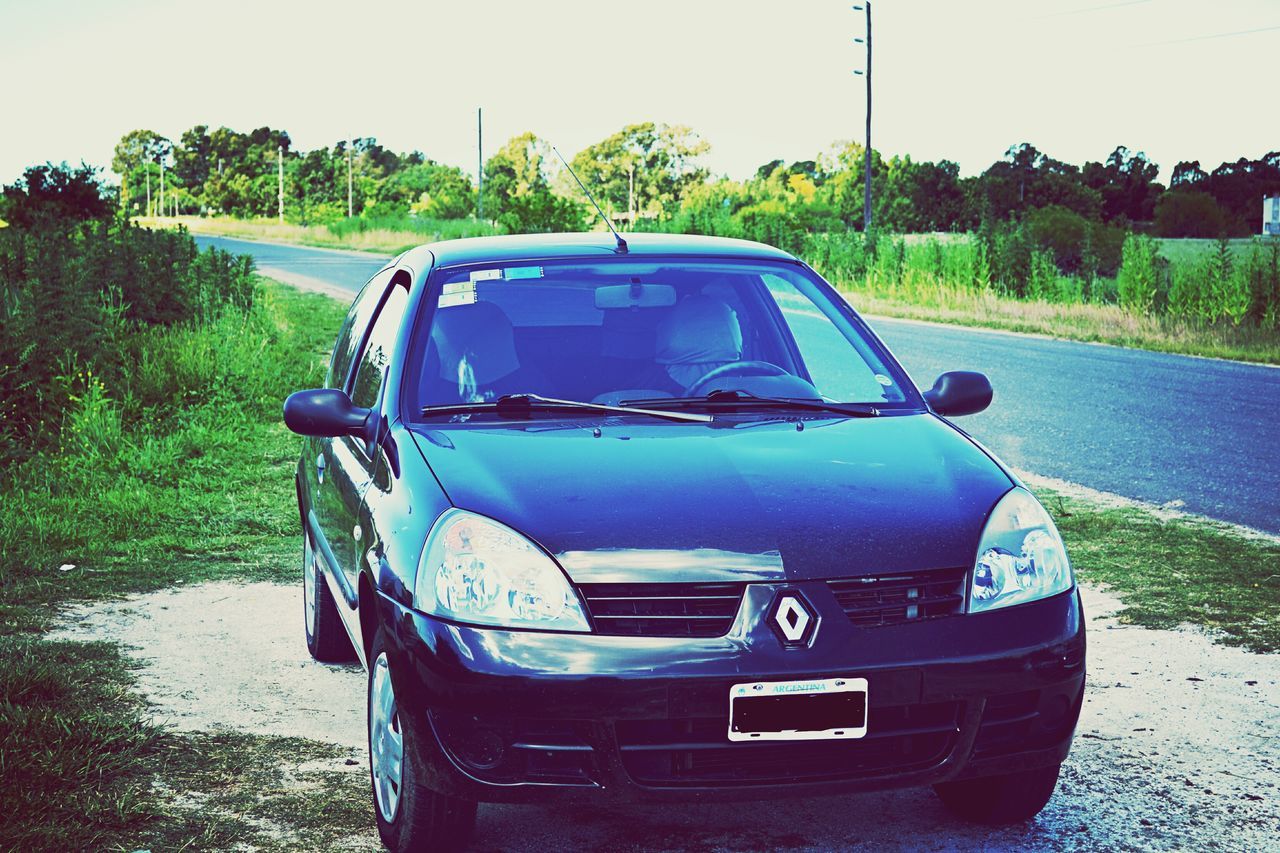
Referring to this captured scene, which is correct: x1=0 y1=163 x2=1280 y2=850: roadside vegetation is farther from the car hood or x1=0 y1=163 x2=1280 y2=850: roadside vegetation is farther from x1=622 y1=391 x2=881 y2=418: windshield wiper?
x1=622 y1=391 x2=881 y2=418: windshield wiper

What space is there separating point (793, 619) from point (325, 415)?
168cm

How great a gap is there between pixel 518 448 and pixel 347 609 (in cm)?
84

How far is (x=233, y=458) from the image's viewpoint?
10477 mm

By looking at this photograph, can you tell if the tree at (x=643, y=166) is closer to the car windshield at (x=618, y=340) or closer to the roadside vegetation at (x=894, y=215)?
the roadside vegetation at (x=894, y=215)

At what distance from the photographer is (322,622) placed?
17.9 ft

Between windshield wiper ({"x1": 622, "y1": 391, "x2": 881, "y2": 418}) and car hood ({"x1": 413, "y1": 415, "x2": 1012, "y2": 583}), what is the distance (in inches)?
8.1

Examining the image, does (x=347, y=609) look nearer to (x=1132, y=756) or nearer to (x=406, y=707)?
(x=406, y=707)

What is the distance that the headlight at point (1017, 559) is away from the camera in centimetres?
339

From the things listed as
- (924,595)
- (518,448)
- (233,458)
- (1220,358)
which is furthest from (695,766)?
(1220,358)

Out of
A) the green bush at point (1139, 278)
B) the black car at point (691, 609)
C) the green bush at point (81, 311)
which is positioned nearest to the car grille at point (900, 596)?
the black car at point (691, 609)

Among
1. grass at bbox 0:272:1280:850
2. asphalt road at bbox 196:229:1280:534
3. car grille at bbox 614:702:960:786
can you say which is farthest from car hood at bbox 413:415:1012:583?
asphalt road at bbox 196:229:1280:534

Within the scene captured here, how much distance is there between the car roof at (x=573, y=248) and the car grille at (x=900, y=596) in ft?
6.11

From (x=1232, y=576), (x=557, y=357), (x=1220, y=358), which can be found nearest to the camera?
(x=557, y=357)

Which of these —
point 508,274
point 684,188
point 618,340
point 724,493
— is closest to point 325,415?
point 508,274
